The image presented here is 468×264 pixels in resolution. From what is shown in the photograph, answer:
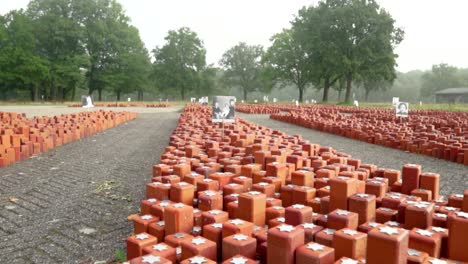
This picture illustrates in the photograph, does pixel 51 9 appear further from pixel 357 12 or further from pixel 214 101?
pixel 214 101

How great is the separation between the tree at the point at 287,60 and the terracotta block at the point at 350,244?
58.6m

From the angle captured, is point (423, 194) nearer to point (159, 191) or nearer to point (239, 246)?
point (239, 246)

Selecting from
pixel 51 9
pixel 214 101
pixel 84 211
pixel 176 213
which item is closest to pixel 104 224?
pixel 84 211

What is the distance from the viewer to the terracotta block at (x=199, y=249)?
2816 mm

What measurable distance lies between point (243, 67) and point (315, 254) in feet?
287

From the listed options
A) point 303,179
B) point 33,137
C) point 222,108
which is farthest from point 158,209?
Answer: point 33,137

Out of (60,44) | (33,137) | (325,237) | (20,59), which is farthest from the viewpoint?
(60,44)

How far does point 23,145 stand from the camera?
29.3ft

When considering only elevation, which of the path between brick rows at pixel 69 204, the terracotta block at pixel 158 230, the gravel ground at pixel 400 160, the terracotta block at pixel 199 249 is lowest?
the path between brick rows at pixel 69 204

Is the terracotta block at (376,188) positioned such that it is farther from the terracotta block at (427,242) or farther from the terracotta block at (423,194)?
the terracotta block at (427,242)

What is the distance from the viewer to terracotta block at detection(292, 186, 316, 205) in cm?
418

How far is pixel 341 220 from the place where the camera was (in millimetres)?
3186

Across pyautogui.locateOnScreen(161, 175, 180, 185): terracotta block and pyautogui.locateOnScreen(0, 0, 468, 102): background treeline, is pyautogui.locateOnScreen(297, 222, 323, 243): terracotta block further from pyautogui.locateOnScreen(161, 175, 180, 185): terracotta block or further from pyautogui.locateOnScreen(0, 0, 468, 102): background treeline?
pyautogui.locateOnScreen(0, 0, 468, 102): background treeline

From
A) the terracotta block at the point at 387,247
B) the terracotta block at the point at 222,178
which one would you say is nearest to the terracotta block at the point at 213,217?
the terracotta block at the point at 222,178
